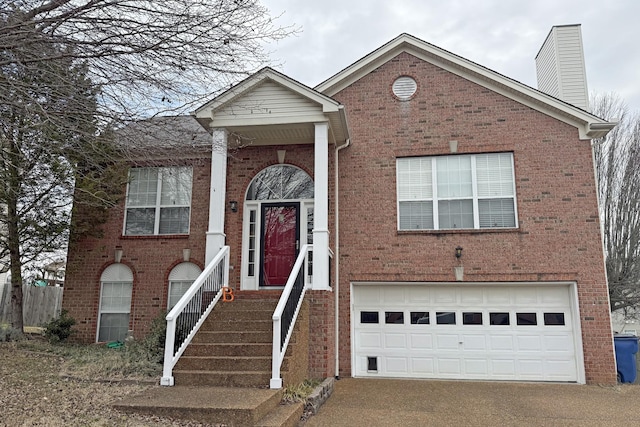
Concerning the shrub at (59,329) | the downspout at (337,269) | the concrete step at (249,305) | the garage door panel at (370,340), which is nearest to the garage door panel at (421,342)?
the garage door panel at (370,340)

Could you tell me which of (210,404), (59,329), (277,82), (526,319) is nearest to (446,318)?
(526,319)

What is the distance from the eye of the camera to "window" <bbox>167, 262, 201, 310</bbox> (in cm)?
1095

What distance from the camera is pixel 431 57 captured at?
10.9m

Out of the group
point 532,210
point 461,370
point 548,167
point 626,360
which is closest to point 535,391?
point 461,370

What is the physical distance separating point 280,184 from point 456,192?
3795 mm

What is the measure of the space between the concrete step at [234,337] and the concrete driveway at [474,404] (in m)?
1.33

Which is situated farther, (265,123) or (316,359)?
(265,123)

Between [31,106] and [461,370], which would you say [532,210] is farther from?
[31,106]

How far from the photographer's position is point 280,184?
10.7m

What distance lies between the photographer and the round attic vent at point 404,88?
10.9 meters

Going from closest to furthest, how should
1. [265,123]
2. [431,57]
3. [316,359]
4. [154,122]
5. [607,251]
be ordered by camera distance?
[154,122] < [316,359] < [265,123] < [431,57] < [607,251]

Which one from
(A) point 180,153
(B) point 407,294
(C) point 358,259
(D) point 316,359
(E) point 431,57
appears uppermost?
(E) point 431,57

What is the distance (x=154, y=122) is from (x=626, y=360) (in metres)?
9.69

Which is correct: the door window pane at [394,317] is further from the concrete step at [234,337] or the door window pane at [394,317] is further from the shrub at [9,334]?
the shrub at [9,334]
